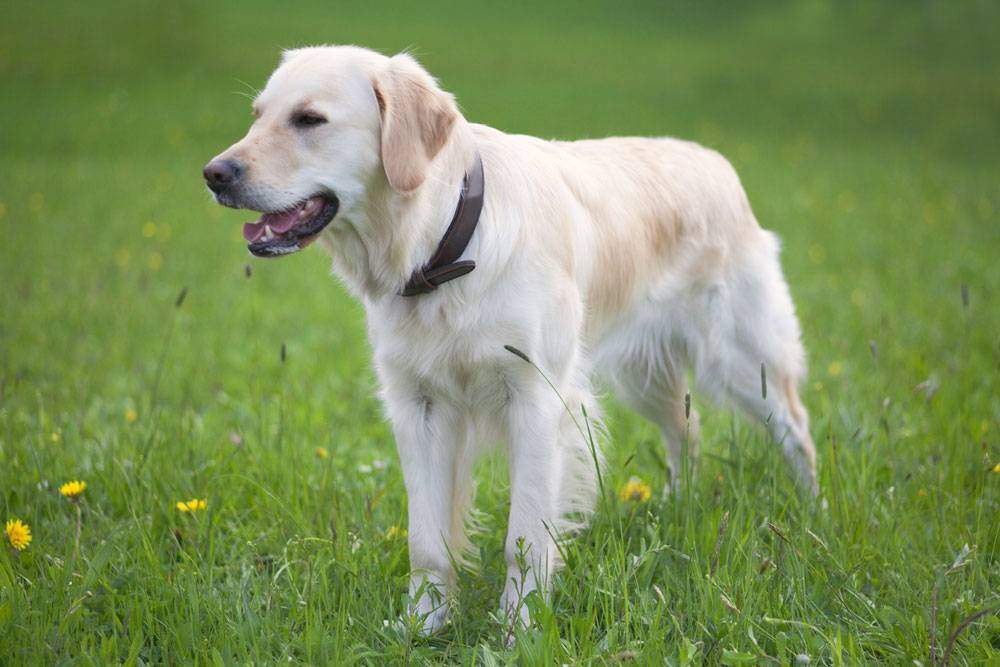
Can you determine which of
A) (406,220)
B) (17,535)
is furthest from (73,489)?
(406,220)

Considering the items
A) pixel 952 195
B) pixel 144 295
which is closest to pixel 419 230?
pixel 144 295

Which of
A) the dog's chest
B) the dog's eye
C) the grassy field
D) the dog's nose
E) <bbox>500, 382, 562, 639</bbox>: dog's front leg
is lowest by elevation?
the grassy field

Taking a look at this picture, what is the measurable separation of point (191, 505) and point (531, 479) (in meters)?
1.14

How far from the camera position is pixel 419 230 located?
284 centimetres

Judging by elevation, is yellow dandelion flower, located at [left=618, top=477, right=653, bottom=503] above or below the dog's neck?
below

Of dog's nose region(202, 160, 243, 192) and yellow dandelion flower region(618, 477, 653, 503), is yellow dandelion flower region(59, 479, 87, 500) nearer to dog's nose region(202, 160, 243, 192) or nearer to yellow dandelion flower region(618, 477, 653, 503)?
dog's nose region(202, 160, 243, 192)

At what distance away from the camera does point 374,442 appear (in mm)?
4605

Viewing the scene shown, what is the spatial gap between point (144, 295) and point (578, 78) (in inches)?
458

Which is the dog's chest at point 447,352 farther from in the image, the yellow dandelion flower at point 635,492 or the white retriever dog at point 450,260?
the yellow dandelion flower at point 635,492

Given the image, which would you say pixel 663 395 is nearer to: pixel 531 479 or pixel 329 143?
pixel 531 479

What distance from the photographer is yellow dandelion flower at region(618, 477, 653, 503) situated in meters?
3.34

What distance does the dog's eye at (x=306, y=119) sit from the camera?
8.83 ft

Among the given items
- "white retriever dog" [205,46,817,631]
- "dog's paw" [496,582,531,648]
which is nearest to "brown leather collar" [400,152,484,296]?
"white retriever dog" [205,46,817,631]

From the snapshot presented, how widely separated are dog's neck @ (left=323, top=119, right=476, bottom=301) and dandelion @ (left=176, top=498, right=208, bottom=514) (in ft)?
3.26
